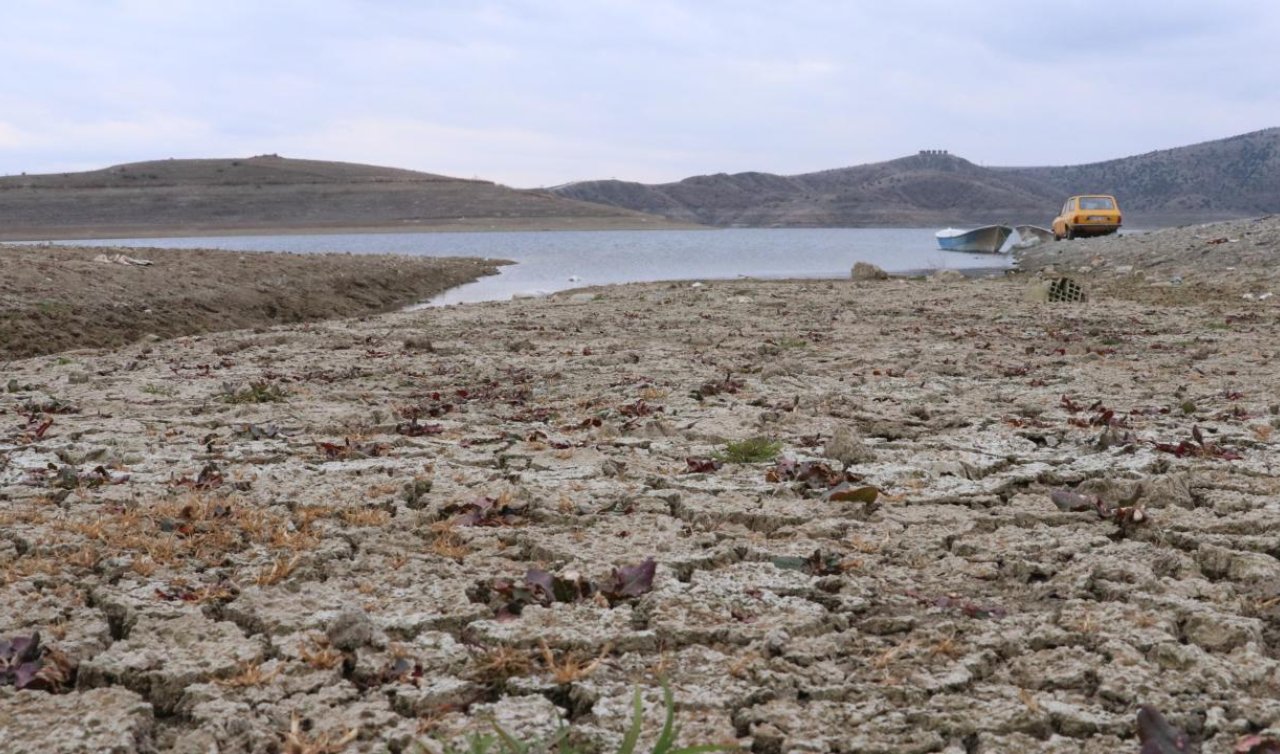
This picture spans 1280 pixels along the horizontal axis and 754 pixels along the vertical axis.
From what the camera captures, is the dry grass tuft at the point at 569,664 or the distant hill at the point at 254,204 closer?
the dry grass tuft at the point at 569,664

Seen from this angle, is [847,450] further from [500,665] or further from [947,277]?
[947,277]

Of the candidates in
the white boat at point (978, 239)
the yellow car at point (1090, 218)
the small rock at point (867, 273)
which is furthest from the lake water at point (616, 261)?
the small rock at point (867, 273)

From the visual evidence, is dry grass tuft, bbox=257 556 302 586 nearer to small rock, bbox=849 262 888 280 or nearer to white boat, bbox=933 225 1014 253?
small rock, bbox=849 262 888 280

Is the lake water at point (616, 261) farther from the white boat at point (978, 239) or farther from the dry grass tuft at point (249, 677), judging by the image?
the dry grass tuft at point (249, 677)

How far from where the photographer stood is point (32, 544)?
11.5 ft

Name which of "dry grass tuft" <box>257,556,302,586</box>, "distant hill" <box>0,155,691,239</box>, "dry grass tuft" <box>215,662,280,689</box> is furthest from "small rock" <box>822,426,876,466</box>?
"distant hill" <box>0,155,691,239</box>

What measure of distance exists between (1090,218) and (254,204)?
187 feet

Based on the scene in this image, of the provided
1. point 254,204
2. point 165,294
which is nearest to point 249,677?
point 165,294

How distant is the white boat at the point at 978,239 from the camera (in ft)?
126

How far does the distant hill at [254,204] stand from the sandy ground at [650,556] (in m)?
60.5

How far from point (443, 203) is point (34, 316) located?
66023mm

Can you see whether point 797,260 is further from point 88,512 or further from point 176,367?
point 88,512

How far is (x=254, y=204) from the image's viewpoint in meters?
70.7

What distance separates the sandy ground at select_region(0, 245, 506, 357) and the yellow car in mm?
22310
